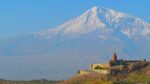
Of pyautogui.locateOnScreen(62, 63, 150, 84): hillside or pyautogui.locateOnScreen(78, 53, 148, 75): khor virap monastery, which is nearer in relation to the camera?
pyautogui.locateOnScreen(62, 63, 150, 84): hillside

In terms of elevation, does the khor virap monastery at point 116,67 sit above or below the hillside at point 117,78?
above

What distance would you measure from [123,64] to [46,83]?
128 feet

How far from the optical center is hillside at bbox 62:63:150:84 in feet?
277

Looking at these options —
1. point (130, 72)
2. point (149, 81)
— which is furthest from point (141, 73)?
point (149, 81)

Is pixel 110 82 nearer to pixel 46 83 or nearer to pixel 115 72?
pixel 115 72

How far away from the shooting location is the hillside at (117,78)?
8447 cm

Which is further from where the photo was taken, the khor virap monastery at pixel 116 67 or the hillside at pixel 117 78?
the khor virap monastery at pixel 116 67

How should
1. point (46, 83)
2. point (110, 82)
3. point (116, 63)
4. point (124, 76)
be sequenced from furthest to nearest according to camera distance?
1. point (46, 83)
2. point (116, 63)
3. point (124, 76)
4. point (110, 82)

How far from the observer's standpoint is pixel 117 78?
88250mm

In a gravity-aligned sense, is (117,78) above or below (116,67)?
below

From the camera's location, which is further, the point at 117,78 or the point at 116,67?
the point at 116,67

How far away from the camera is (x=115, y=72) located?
9112cm

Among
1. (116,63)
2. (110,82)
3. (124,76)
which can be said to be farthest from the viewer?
(116,63)

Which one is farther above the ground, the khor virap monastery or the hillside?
the khor virap monastery
